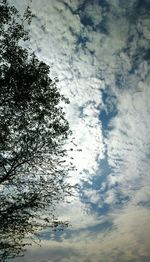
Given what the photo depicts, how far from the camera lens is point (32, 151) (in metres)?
19.9

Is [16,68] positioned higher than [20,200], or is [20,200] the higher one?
[16,68]

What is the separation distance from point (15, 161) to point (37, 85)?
4950mm

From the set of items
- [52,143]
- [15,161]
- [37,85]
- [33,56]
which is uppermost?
[33,56]

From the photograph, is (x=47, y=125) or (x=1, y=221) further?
(x=47, y=125)

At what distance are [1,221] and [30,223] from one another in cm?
182

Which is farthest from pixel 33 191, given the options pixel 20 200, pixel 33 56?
pixel 33 56

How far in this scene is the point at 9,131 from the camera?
18766 millimetres

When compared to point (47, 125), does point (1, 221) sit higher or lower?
lower

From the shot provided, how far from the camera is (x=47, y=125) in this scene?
66.2 feet

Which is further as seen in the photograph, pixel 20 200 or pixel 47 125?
pixel 47 125

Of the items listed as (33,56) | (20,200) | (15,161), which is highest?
(33,56)

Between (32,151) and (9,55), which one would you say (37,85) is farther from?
(32,151)

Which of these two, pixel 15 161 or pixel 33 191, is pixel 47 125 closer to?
pixel 15 161

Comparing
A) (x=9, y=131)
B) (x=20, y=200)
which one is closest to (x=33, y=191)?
(x=20, y=200)
